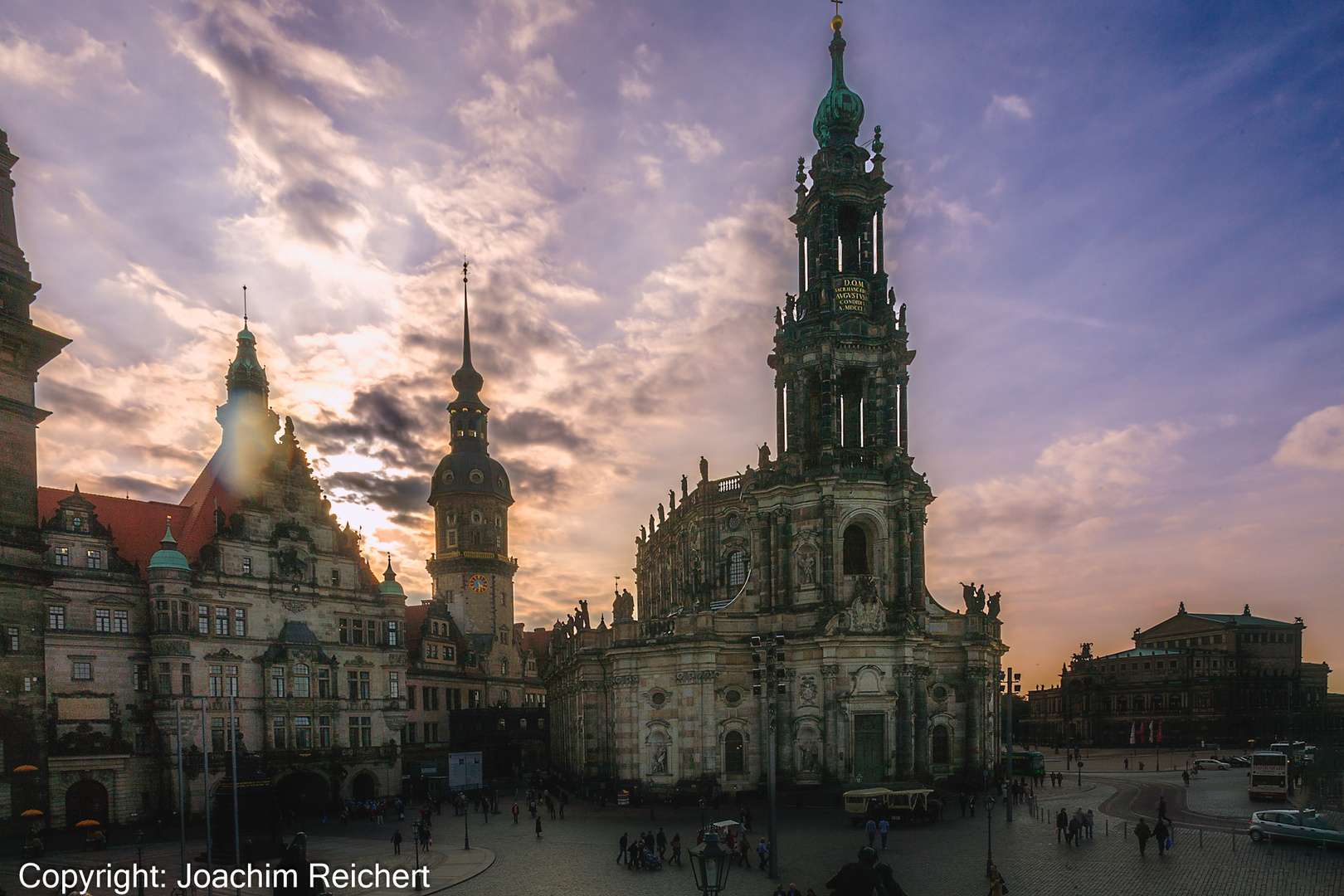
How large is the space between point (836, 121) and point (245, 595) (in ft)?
161

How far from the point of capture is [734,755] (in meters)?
55.7

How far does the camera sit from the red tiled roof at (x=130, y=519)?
55719mm

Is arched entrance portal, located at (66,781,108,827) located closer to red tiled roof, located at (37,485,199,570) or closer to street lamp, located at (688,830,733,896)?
red tiled roof, located at (37,485,199,570)

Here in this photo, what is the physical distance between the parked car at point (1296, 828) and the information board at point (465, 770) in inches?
1362

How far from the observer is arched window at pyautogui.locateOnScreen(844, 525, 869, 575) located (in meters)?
59.5

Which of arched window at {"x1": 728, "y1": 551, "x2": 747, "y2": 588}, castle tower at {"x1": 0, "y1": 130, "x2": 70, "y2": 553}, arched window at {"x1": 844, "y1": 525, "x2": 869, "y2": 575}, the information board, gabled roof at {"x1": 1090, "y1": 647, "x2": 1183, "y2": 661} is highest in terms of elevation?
castle tower at {"x1": 0, "y1": 130, "x2": 70, "y2": 553}

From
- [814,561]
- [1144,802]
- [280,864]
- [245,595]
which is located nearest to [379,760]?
[245,595]

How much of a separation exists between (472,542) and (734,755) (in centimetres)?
4839

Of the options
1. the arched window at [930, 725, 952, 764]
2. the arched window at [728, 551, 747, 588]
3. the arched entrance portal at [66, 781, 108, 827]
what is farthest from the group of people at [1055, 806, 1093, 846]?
the arched entrance portal at [66, 781, 108, 827]

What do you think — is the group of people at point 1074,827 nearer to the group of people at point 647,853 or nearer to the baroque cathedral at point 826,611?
the baroque cathedral at point 826,611

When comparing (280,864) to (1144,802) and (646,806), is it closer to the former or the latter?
(646,806)

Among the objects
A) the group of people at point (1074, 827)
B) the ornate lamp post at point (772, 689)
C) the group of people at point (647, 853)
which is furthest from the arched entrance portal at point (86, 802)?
the group of people at point (1074, 827)

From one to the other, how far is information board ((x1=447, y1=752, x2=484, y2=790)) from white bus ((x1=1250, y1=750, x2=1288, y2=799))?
1692 inches

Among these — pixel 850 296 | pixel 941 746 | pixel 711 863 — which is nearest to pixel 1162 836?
pixel 941 746
